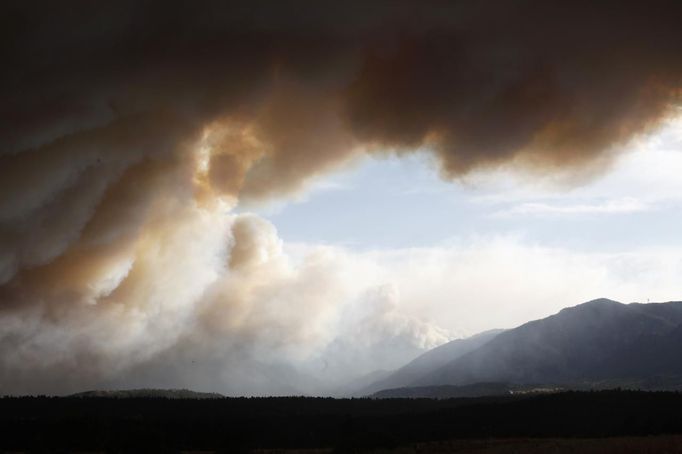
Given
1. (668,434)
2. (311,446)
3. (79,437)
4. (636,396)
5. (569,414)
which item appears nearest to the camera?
(668,434)

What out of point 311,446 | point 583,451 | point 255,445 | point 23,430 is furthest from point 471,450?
point 23,430

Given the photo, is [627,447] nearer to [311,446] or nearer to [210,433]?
[311,446]

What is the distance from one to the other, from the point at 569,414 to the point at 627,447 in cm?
6280

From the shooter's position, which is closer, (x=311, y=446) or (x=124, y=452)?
(x=124, y=452)

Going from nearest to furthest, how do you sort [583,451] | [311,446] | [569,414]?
[583,451], [311,446], [569,414]

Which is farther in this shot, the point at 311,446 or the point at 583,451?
the point at 311,446

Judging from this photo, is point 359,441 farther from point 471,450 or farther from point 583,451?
point 583,451

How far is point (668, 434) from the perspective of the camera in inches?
4589

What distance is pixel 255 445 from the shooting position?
13575cm

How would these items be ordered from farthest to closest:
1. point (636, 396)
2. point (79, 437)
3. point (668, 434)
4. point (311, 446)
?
1. point (636, 396)
2. point (79, 437)
3. point (311, 446)
4. point (668, 434)

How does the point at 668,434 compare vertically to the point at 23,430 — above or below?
below

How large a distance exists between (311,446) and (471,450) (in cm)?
3777

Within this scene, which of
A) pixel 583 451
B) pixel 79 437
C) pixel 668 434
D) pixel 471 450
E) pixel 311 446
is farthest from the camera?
pixel 79 437

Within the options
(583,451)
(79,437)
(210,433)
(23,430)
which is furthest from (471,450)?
(23,430)
